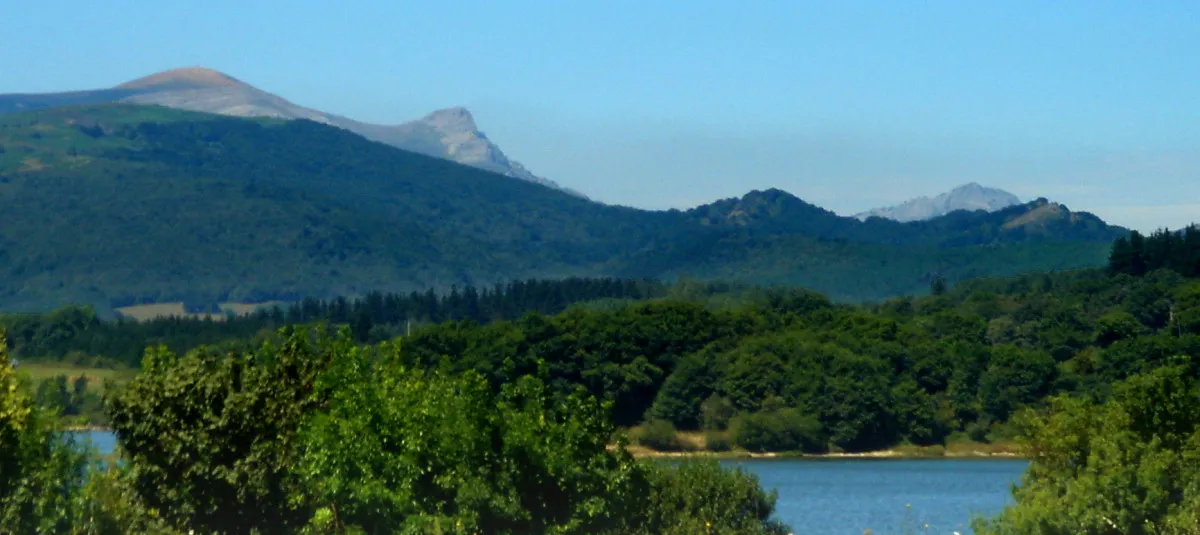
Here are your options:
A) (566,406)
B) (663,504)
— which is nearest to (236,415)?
(566,406)

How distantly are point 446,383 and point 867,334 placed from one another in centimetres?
8376

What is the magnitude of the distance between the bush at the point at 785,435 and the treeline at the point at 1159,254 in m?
54.1

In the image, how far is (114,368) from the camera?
143500 millimetres

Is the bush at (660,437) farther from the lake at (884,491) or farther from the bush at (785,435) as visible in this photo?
the lake at (884,491)

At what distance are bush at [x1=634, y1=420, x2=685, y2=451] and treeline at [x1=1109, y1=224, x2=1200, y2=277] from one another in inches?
2228

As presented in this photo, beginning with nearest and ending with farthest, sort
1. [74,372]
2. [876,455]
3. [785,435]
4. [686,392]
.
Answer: [876,455], [785,435], [686,392], [74,372]

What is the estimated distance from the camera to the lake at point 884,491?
151ft

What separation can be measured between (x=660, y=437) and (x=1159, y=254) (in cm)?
6268

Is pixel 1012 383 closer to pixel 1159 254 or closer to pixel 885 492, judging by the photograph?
pixel 885 492

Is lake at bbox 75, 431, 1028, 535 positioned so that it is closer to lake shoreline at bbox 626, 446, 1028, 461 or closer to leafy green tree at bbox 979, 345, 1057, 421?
lake shoreline at bbox 626, 446, 1028, 461

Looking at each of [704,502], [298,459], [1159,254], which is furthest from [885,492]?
[1159,254]

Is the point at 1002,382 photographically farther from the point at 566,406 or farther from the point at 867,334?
the point at 566,406

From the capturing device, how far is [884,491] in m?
63.8

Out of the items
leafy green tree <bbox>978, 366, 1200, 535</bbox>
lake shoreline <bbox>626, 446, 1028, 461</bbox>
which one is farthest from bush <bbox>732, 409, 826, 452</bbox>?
leafy green tree <bbox>978, 366, 1200, 535</bbox>
